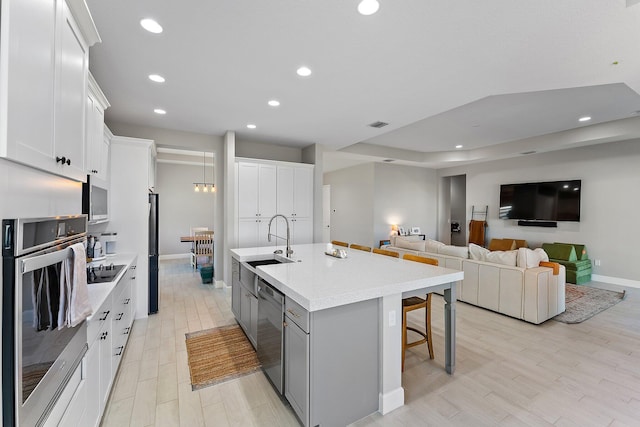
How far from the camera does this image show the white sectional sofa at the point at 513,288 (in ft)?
11.2

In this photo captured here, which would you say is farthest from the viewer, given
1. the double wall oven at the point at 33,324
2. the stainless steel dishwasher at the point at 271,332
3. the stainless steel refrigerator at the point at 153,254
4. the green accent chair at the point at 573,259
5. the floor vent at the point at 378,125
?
the green accent chair at the point at 573,259

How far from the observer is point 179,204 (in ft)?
26.3

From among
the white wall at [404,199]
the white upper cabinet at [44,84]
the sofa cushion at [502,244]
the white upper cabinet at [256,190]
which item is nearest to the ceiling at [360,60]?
the white upper cabinet at [44,84]

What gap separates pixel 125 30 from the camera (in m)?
2.09

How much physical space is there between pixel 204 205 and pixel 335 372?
7.65 m

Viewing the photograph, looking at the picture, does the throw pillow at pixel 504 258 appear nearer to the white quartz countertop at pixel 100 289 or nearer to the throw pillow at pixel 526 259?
the throw pillow at pixel 526 259

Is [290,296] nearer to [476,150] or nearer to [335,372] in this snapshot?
[335,372]

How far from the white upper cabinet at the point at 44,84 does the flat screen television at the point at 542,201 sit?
8.17 metres

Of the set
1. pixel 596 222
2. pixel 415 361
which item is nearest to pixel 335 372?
pixel 415 361

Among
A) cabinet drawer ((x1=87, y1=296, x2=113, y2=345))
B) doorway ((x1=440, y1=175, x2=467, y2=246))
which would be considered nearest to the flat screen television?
doorway ((x1=440, y1=175, x2=467, y2=246))

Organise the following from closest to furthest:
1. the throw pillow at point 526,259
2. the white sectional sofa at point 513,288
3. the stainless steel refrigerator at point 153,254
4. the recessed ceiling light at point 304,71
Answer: the recessed ceiling light at point 304,71 → the white sectional sofa at point 513,288 → the throw pillow at point 526,259 → the stainless steel refrigerator at point 153,254

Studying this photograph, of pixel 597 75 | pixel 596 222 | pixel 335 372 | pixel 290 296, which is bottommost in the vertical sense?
pixel 335 372

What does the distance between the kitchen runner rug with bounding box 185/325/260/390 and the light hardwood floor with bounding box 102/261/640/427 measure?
0.08 meters

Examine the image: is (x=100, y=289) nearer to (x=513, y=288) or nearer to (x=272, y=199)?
(x=272, y=199)
